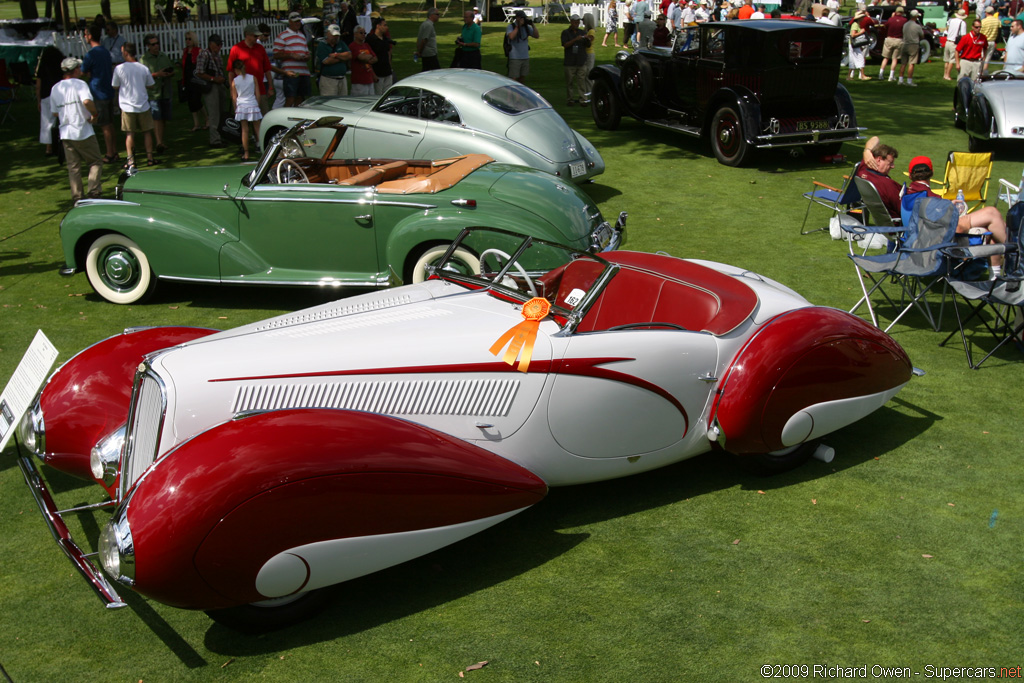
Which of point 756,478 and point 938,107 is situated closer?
point 756,478

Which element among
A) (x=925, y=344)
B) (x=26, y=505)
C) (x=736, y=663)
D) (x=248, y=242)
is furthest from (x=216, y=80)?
(x=736, y=663)

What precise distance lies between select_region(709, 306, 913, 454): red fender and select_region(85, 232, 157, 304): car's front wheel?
5425mm

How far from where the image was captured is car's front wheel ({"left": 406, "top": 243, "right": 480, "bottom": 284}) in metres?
7.10

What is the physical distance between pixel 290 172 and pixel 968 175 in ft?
23.9

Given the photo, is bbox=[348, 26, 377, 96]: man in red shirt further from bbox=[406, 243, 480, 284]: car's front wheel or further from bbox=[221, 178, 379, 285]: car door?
bbox=[406, 243, 480, 284]: car's front wheel

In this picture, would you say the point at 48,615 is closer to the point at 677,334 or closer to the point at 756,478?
the point at 677,334

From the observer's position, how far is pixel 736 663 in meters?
3.67

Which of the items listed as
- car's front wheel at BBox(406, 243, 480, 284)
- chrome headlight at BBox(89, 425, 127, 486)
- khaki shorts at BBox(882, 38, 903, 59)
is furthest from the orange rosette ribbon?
khaki shorts at BBox(882, 38, 903, 59)

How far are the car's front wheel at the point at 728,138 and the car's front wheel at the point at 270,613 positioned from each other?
10209 millimetres

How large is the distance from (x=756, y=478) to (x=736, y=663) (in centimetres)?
165

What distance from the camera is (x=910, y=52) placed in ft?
63.4

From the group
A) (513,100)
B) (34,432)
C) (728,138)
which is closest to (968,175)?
(728,138)

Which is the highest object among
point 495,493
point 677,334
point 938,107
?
point 938,107

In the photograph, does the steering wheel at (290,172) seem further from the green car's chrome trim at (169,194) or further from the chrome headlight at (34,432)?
the chrome headlight at (34,432)
